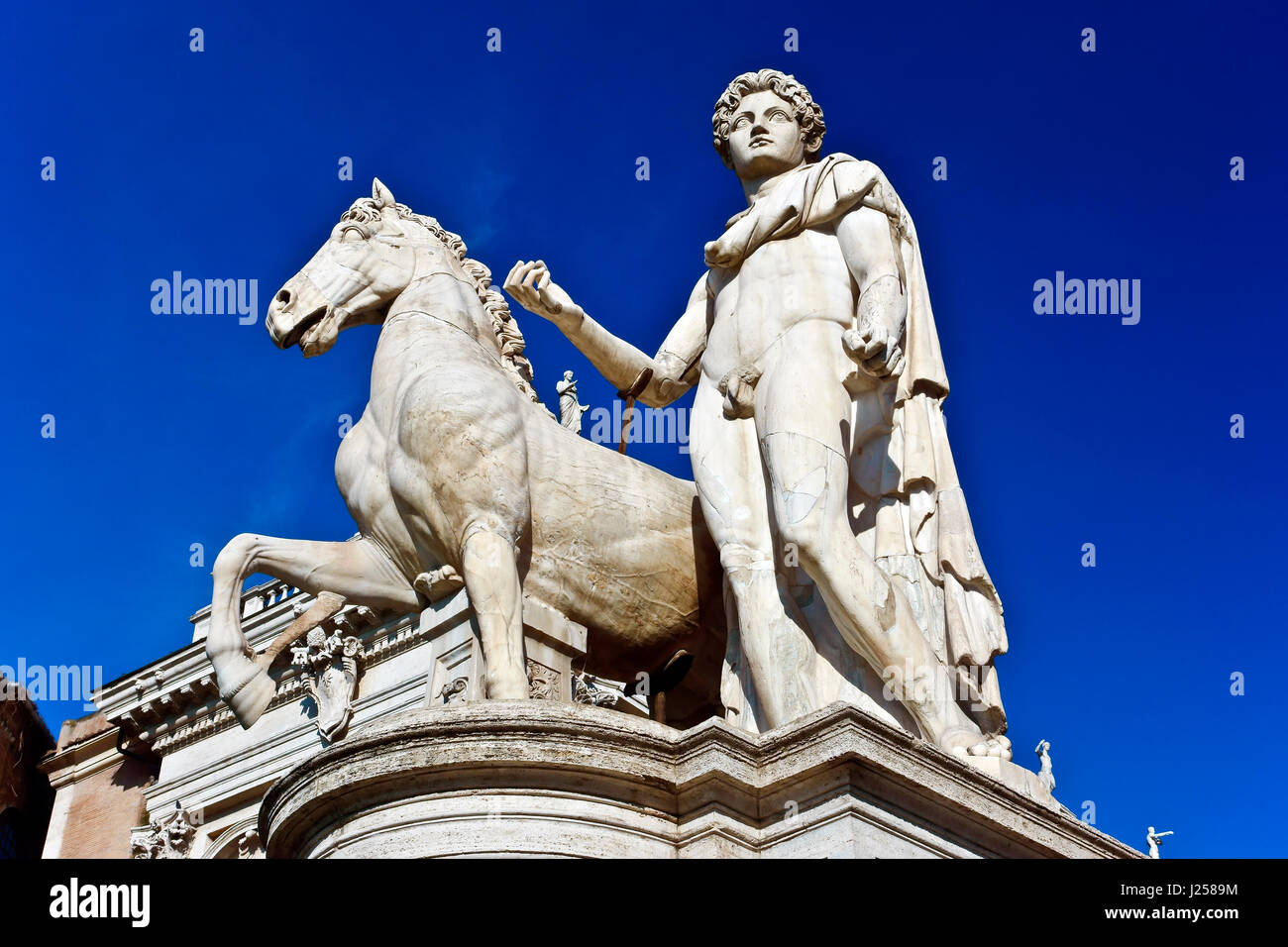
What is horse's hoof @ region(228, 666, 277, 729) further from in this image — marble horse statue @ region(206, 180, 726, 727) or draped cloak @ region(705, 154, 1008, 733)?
draped cloak @ region(705, 154, 1008, 733)

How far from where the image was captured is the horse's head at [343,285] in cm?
1016

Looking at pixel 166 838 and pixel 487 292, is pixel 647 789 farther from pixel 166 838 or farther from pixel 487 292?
pixel 166 838

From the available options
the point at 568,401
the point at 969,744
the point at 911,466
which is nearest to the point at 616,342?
the point at 911,466

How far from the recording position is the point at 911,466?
9141mm

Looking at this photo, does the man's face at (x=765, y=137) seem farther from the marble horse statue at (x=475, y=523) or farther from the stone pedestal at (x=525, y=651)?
the stone pedestal at (x=525, y=651)

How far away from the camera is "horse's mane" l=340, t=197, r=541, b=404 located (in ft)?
33.9

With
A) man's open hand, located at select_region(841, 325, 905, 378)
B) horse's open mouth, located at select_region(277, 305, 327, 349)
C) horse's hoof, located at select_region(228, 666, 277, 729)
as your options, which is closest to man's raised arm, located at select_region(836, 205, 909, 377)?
man's open hand, located at select_region(841, 325, 905, 378)

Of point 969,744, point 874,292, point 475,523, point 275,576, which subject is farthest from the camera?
point 275,576

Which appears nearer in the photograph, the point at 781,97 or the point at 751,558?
the point at 751,558

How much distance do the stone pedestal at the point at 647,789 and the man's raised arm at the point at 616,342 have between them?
293cm

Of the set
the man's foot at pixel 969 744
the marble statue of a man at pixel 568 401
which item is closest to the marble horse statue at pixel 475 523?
the man's foot at pixel 969 744

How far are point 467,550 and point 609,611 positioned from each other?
35.8 inches

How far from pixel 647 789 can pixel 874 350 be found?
2.44 meters
